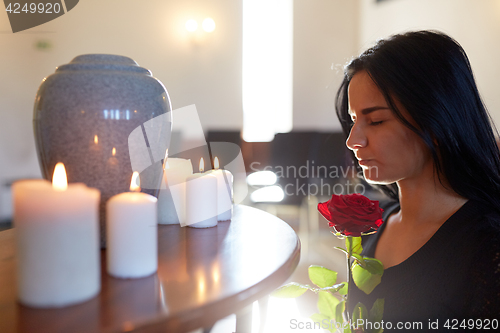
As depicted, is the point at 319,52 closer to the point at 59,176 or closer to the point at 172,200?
the point at 172,200

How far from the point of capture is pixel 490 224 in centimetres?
76

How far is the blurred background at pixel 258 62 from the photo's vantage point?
324 cm

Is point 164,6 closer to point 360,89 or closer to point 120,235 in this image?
point 360,89

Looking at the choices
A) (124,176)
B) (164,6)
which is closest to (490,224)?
(124,176)

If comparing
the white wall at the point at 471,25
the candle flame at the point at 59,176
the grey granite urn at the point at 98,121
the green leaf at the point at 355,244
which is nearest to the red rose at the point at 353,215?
the green leaf at the point at 355,244

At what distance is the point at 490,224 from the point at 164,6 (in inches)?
158

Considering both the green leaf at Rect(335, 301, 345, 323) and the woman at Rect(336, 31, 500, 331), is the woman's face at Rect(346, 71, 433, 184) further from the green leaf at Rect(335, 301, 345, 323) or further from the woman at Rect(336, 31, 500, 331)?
the green leaf at Rect(335, 301, 345, 323)

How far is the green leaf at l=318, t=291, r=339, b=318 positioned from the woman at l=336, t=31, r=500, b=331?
8cm

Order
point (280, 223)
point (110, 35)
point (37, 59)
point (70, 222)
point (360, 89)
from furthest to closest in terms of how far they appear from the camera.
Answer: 1. point (110, 35)
2. point (37, 59)
3. point (360, 89)
4. point (280, 223)
5. point (70, 222)

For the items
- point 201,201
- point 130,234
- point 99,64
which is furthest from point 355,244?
point 99,64

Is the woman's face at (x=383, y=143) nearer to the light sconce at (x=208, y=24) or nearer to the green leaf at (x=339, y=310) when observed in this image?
the green leaf at (x=339, y=310)

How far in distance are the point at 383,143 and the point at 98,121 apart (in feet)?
2.03

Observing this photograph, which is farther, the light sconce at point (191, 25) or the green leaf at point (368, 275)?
the light sconce at point (191, 25)

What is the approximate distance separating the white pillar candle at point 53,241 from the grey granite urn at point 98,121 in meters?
0.14
